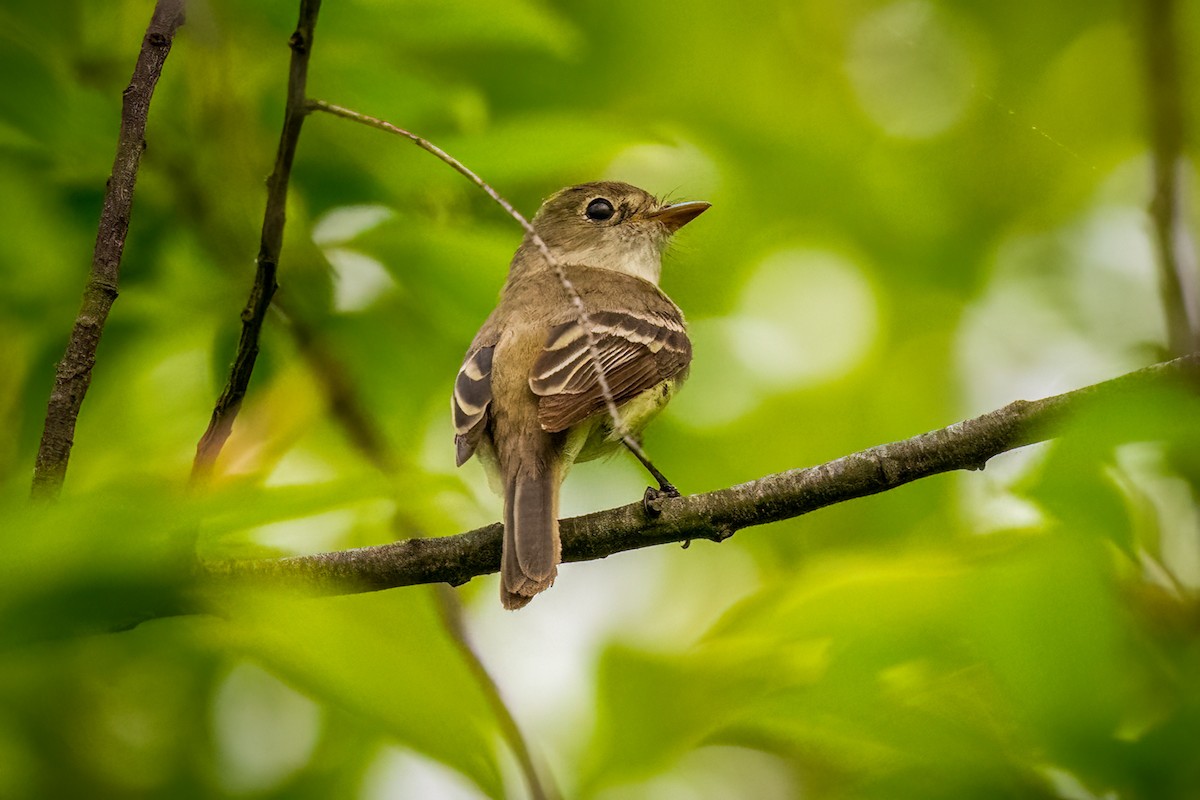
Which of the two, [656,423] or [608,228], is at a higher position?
[608,228]

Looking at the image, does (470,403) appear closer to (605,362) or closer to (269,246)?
(605,362)

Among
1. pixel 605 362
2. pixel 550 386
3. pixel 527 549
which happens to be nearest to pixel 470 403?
pixel 550 386

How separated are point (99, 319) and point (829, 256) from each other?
13.1ft

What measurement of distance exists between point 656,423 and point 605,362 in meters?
0.59

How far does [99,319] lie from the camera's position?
6.80 ft

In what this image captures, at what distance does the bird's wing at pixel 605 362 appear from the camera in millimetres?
3725

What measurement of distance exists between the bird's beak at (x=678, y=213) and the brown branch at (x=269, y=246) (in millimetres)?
2867

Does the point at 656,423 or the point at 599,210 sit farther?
the point at 599,210

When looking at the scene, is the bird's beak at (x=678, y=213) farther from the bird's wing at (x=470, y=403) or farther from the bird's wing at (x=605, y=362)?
the bird's wing at (x=470, y=403)

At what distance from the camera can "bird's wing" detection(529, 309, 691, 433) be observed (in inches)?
147

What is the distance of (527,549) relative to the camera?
323 cm

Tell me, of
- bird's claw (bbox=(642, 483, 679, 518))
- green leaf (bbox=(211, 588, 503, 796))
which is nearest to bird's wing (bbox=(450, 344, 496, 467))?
bird's claw (bbox=(642, 483, 679, 518))

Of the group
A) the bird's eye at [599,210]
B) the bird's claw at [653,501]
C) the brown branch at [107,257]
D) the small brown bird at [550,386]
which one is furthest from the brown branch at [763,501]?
the bird's eye at [599,210]

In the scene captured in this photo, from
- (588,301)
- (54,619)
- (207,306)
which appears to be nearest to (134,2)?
(207,306)
